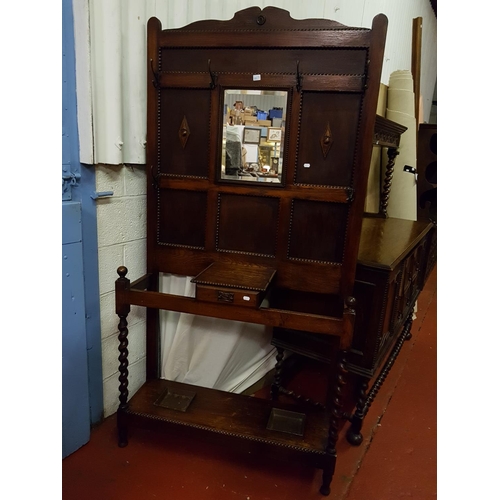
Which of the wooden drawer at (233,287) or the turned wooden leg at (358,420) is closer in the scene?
the wooden drawer at (233,287)

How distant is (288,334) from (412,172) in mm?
1590

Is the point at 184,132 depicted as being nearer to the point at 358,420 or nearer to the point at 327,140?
the point at 327,140

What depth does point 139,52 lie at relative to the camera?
156 cm

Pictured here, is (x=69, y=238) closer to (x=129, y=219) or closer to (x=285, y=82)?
(x=129, y=219)

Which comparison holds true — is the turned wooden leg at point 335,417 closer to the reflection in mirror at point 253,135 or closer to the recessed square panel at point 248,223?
the recessed square panel at point 248,223

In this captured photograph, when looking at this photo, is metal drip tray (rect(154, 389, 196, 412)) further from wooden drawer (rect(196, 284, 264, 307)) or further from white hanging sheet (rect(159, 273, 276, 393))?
wooden drawer (rect(196, 284, 264, 307))

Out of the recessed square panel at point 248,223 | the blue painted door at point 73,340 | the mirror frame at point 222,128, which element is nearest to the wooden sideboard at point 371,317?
the recessed square panel at point 248,223

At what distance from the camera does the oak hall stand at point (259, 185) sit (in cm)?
136

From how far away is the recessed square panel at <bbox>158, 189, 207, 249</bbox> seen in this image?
1.59 meters

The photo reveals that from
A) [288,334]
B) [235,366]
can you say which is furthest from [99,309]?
[288,334]

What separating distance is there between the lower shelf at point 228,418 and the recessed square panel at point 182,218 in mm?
669

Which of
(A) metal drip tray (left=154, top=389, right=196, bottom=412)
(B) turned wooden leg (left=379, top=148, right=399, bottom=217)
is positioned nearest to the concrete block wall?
(A) metal drip tray (left=154, top=389, right=196, bottom=412)

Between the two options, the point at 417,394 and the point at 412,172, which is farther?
the point at 412,172

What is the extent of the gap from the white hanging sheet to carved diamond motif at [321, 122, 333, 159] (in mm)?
915
